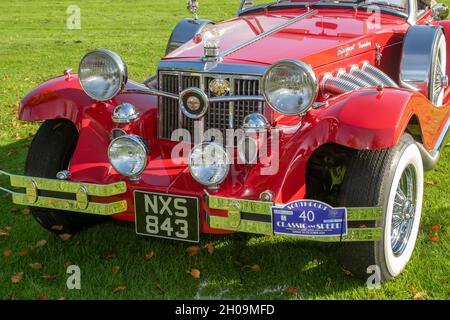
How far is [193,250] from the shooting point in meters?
3.94

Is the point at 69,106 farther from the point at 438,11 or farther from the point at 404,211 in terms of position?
the point at 438,11

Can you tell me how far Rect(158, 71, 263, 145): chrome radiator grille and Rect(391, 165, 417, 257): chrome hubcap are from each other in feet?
3.24

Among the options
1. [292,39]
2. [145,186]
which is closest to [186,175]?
[145,186]

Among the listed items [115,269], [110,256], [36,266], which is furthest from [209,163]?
[36,266]

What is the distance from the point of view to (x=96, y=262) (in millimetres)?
3824

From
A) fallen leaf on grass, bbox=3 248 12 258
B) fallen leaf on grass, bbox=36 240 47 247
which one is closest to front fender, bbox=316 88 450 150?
fallen leaf on grass, bbox=36 240 47 247

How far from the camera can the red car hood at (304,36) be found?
3721mm

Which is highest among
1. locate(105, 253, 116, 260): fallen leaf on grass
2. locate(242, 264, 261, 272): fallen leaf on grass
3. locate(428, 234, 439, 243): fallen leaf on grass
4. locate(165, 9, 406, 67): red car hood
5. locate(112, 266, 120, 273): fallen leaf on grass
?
locate(165, 9, 406, 67): red car hood

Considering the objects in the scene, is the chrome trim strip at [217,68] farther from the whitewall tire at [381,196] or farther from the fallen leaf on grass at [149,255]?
the fallen leaf on grass at [149,255]

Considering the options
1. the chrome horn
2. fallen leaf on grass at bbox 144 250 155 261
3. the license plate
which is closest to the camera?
the license plate

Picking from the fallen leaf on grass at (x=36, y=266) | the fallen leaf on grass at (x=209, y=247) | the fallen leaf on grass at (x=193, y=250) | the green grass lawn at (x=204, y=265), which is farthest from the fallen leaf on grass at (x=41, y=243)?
the fallen leaf on grass at (x=209, y=247)

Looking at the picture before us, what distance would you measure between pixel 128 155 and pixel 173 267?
2.58ft

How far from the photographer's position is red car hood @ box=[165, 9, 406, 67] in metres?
3.72

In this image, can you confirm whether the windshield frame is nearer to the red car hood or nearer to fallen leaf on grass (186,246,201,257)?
the red car hood
